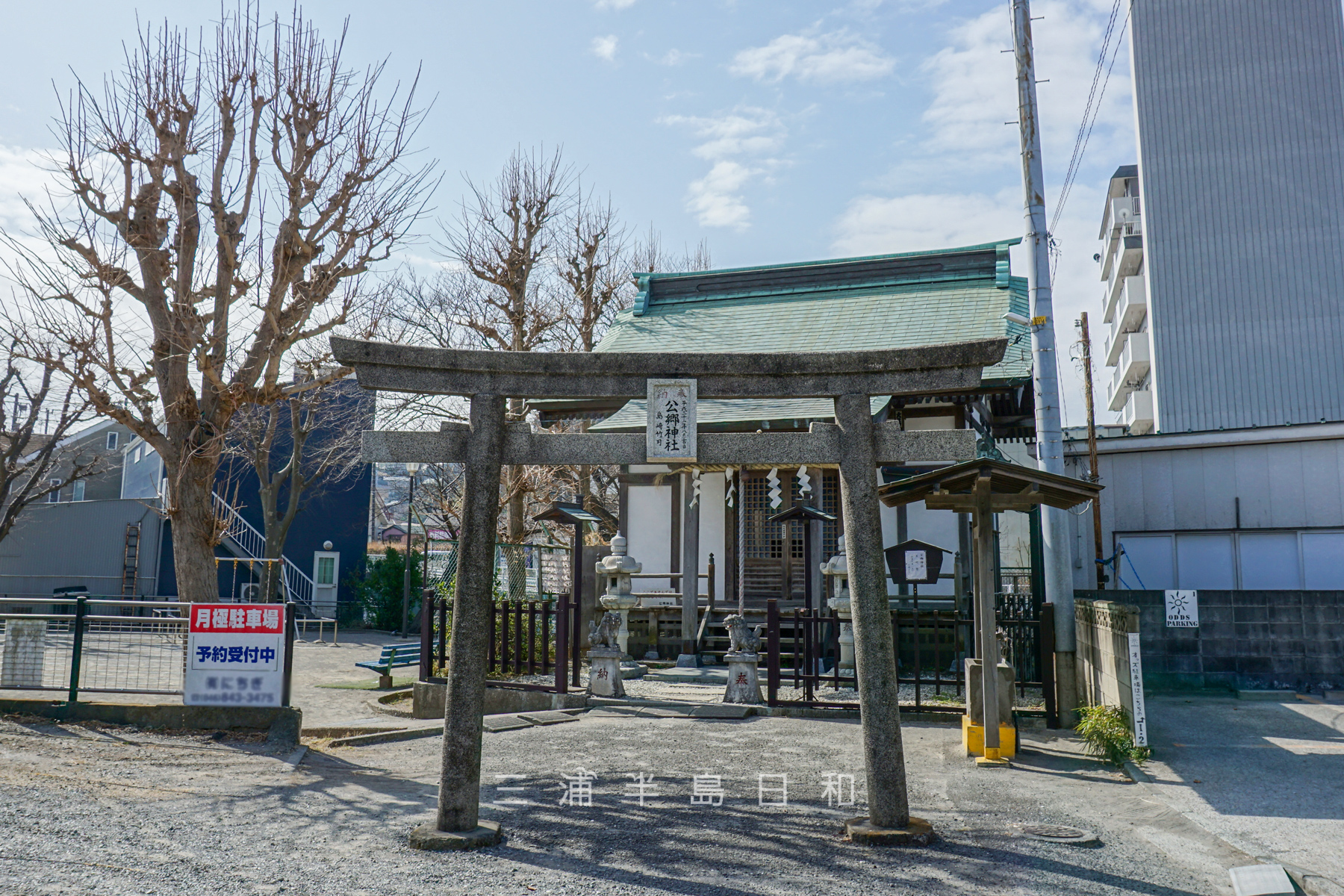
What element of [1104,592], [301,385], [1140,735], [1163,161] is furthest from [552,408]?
[1163,161]

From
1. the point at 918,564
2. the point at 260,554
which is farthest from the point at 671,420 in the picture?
the point at 260,554

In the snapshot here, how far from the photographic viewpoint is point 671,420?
6.15 metres

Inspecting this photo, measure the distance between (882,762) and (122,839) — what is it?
16.1ft

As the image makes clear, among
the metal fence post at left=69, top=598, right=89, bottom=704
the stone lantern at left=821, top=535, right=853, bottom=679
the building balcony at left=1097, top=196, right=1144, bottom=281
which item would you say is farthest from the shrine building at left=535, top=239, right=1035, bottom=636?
the building balcony at left=1097, top=196, right=1144, bottom=281

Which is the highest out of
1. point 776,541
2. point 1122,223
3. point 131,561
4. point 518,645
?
point 1122,223

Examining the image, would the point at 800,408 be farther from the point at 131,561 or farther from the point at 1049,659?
the point at 131,561

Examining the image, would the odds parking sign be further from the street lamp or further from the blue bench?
the street lamp

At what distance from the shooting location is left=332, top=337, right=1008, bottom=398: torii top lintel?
6.04 metres

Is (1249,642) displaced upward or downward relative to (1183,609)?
downward

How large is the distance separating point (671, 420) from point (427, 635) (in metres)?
7.38

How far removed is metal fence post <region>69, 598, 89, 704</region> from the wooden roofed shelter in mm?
8539

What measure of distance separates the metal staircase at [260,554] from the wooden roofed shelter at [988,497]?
23.0 metres

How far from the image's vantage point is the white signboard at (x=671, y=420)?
19.9 ft

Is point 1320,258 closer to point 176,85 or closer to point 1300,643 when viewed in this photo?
point 1300,643
